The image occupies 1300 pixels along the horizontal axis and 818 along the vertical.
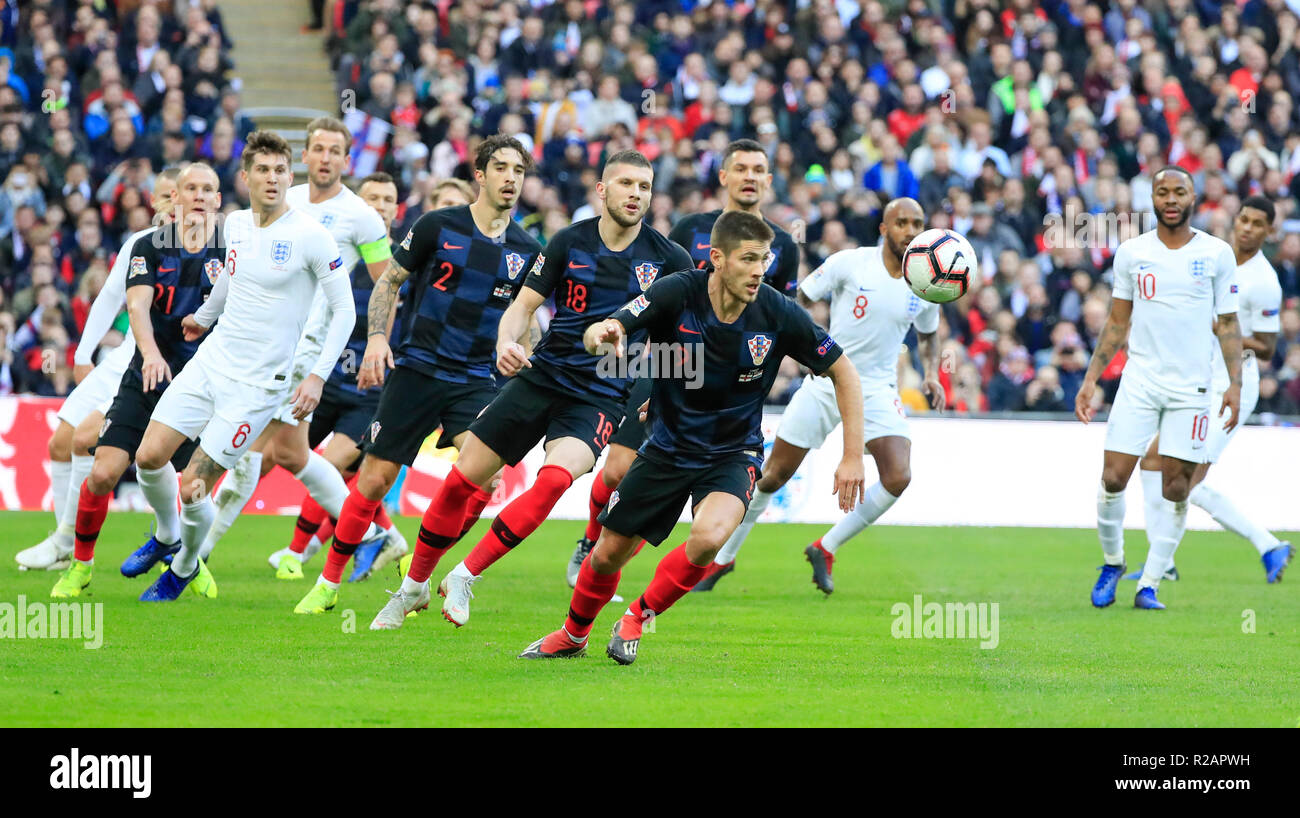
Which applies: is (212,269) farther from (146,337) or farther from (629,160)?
(629,160)

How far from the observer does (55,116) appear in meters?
19.0

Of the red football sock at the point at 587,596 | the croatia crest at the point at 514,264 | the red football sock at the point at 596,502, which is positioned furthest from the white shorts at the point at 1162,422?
the red football sock at the point at 587,596

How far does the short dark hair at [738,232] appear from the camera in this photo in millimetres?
7250

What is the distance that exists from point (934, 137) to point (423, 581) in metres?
13.1

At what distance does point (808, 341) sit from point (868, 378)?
12.7ft

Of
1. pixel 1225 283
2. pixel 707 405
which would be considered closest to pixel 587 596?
pixel 707 405

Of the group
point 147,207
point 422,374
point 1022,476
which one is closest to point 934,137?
point 1022,476

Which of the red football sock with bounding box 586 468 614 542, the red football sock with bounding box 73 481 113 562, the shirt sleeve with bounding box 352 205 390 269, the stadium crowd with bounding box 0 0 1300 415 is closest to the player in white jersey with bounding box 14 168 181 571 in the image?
the red football sock with bounding box 73 481 113 562

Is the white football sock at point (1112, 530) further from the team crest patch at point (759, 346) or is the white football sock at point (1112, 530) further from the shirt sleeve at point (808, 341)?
the team crest patch at point (759, 346)

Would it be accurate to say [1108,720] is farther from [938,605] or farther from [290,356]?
[290,356]

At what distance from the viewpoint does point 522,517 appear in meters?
8.44

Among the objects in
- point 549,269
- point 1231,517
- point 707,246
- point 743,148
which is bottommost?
point 1231,517

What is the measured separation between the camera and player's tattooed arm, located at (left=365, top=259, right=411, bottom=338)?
364 inches

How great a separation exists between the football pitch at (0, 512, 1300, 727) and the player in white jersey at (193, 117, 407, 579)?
0.61 meters
